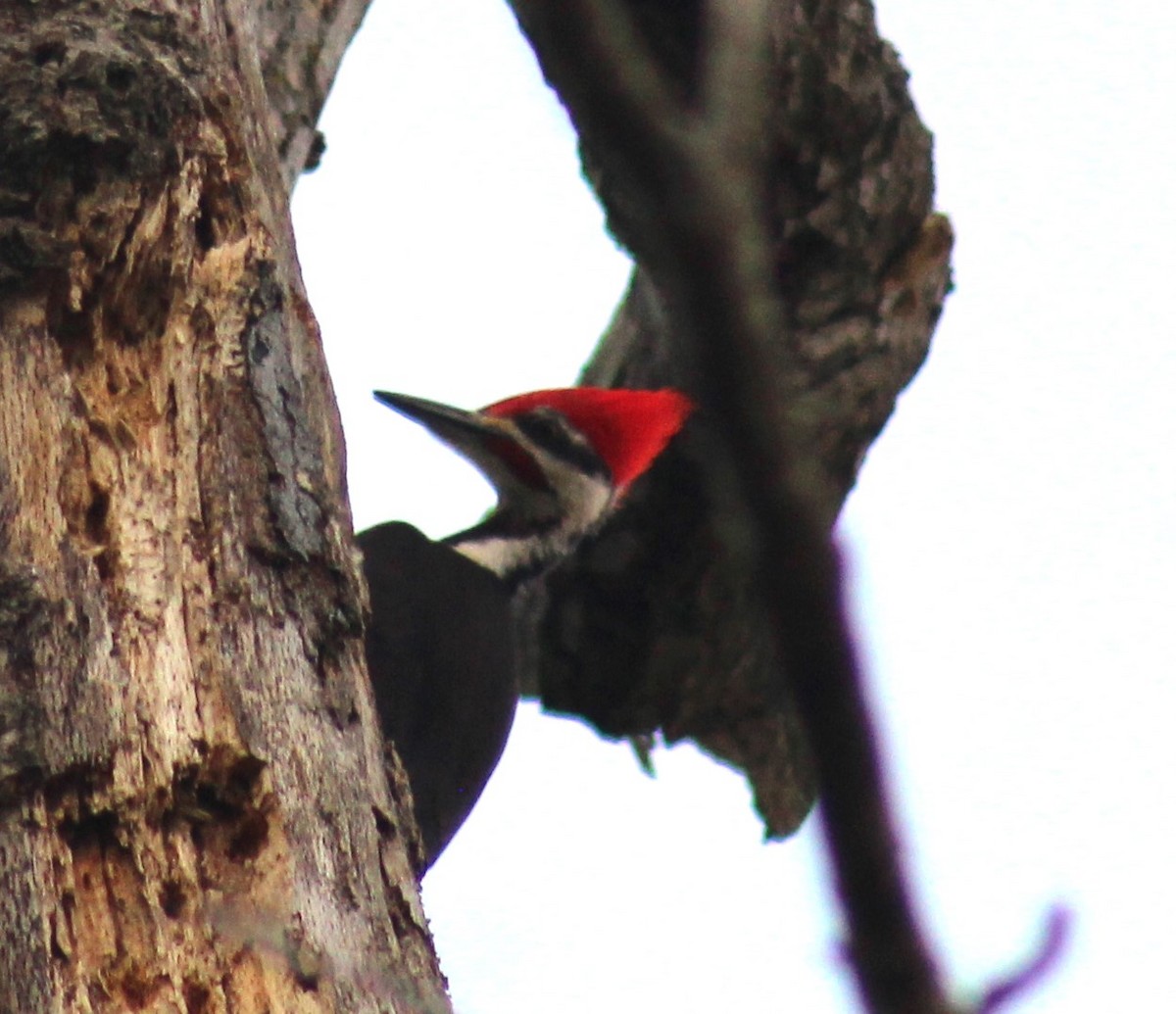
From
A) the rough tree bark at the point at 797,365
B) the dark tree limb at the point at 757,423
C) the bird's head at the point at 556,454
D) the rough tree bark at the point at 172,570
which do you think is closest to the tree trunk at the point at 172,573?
the rough tree bark at the point at 172,570

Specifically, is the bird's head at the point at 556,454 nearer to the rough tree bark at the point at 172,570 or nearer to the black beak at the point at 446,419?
the black beak at the point at 446,419

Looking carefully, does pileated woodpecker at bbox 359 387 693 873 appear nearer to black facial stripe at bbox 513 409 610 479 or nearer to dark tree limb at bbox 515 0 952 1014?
black facial stripe at bbox 513 409 610 479

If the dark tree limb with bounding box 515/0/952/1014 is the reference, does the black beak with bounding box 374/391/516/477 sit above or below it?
above

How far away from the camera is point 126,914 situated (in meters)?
1.38

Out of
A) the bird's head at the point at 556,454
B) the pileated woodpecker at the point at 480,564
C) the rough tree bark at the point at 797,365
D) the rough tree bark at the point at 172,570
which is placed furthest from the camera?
the bird's head at the point at 556,454

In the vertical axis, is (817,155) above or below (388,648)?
above

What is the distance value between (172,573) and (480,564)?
1799mm

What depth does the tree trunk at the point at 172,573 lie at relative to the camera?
1.37 m

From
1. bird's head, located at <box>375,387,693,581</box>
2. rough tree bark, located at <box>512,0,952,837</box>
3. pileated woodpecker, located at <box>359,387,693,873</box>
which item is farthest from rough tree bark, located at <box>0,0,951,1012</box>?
bird's head, located at <box>375,387,693,581</box>

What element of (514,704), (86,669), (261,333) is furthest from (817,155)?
(86,669)

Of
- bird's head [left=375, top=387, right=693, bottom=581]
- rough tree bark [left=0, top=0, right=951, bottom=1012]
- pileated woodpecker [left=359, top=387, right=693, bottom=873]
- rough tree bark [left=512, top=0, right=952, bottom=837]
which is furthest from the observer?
bird's head [left=375, top=387, right=693, bottom=581]

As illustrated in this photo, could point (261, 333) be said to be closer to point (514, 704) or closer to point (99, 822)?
point (99, 822)

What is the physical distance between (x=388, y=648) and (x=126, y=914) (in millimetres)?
1481

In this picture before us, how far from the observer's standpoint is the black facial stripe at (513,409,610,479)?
11.5 ft
